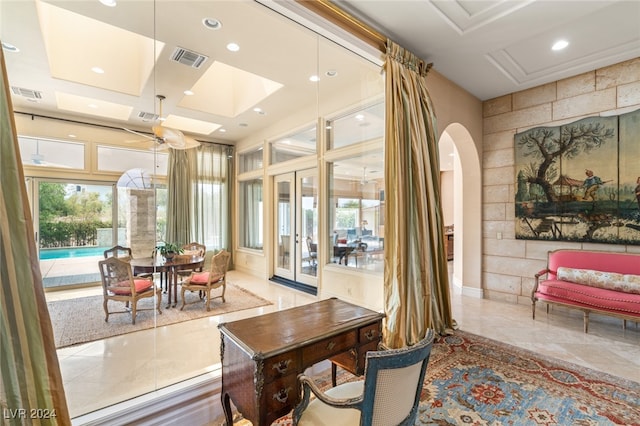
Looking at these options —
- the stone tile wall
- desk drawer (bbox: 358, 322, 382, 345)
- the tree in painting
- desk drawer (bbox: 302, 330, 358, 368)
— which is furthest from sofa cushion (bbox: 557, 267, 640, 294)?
desk drawer (bbox: 302, 330, 358, 368)

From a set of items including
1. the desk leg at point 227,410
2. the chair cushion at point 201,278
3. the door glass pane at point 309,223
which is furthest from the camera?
the door glass pane at point 309,223

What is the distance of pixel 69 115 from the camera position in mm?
2285

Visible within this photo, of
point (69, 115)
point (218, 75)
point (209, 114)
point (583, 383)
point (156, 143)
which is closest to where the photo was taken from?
point (69, 115)

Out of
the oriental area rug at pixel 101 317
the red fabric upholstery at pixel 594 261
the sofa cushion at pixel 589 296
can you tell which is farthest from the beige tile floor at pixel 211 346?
Result: the red fabric upholstery at pixel 594 261

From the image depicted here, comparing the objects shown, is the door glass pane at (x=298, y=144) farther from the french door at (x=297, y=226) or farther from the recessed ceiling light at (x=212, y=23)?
the recessed ceiling light at (x=212, y=23)

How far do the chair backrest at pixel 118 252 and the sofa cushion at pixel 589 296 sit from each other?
5.01m

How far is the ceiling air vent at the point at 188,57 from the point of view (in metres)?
3.06

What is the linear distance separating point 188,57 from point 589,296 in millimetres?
5549

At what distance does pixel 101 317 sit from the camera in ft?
7.61

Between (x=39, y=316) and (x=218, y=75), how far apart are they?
314 centimetres

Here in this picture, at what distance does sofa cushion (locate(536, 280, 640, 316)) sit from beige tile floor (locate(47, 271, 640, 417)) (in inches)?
15.0

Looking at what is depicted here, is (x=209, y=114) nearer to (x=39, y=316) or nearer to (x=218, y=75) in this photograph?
(x=218, y=75)

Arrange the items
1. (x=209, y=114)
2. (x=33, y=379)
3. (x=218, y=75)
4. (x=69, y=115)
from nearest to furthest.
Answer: (x=33, y=379)
(x=69, y=115)
(x=209, y=114)
(x=218, y=75)

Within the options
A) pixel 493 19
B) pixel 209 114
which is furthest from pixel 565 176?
pixel 209 114
